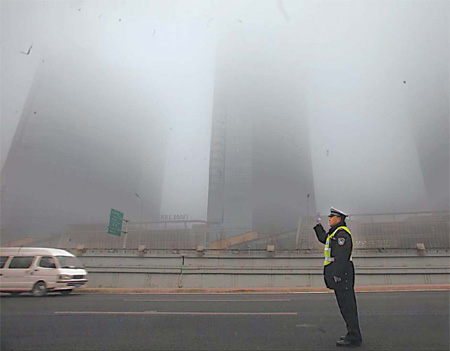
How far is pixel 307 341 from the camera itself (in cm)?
368

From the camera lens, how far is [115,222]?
2378cm

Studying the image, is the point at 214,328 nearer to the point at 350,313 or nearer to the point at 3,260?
the point at 350,313

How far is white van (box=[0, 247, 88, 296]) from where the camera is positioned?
592 cm

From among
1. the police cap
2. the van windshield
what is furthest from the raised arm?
the van windshield

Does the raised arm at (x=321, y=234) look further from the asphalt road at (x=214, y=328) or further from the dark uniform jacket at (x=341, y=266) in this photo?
the asphalt road at (x=214, y=328)

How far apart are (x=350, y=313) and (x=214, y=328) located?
6.12 feet

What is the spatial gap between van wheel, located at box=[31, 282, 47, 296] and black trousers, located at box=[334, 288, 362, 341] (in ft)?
21.8

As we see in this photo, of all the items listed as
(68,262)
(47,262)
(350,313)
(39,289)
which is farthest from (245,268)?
(350,313)

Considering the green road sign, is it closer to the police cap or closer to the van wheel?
the van wheel

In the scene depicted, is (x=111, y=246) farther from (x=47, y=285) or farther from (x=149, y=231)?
(x=47, y=285)

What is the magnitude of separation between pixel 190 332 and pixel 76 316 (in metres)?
2.36

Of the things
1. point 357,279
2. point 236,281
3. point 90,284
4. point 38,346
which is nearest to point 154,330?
point 38,346

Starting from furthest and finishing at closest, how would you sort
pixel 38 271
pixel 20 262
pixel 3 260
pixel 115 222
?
pixel 115 222 < pixel 38 271 < pixel 20 262 < pixel 3 260

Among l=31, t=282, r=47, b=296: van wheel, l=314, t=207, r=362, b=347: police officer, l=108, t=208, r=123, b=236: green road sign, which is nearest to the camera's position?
l=314, t=207, r=362, b=347: police officer
